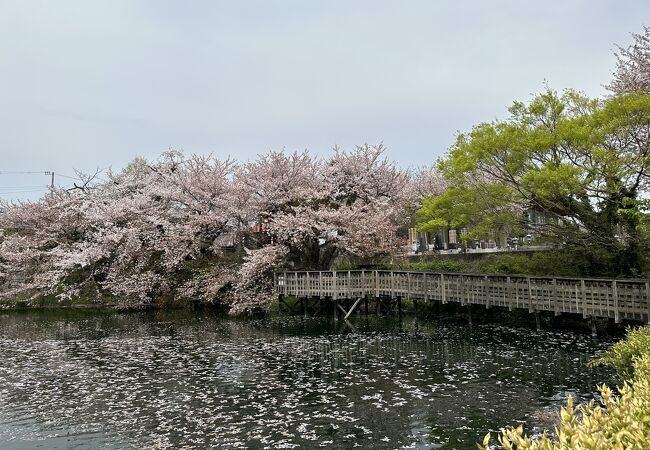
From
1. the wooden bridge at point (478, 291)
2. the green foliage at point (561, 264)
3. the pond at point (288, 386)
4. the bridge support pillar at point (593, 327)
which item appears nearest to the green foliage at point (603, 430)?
the pond at point (288, 386)

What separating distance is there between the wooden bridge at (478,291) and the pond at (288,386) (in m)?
1.32

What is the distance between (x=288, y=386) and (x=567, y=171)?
1208 cm

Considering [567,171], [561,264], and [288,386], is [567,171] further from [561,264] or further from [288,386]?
[288,386]

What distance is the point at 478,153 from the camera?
20500 millimetres

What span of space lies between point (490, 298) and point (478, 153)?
20.3ft

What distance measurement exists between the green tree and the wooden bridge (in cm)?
229

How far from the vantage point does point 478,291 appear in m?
22.1

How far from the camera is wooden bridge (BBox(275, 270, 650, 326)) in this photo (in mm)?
17188

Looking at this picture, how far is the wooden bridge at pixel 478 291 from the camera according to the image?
56.4 ft

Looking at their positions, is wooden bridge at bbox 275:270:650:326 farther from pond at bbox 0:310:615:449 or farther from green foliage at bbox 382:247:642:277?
green foliage at bbox 382:247:642:277

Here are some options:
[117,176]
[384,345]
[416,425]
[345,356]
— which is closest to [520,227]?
[384,345]

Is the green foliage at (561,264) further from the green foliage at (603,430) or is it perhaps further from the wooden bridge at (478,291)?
the green foliage at (603,430)

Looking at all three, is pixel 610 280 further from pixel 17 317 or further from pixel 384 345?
pixel 17 317

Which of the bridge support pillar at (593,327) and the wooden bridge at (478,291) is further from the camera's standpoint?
the bridge support pillar at (593,327)
